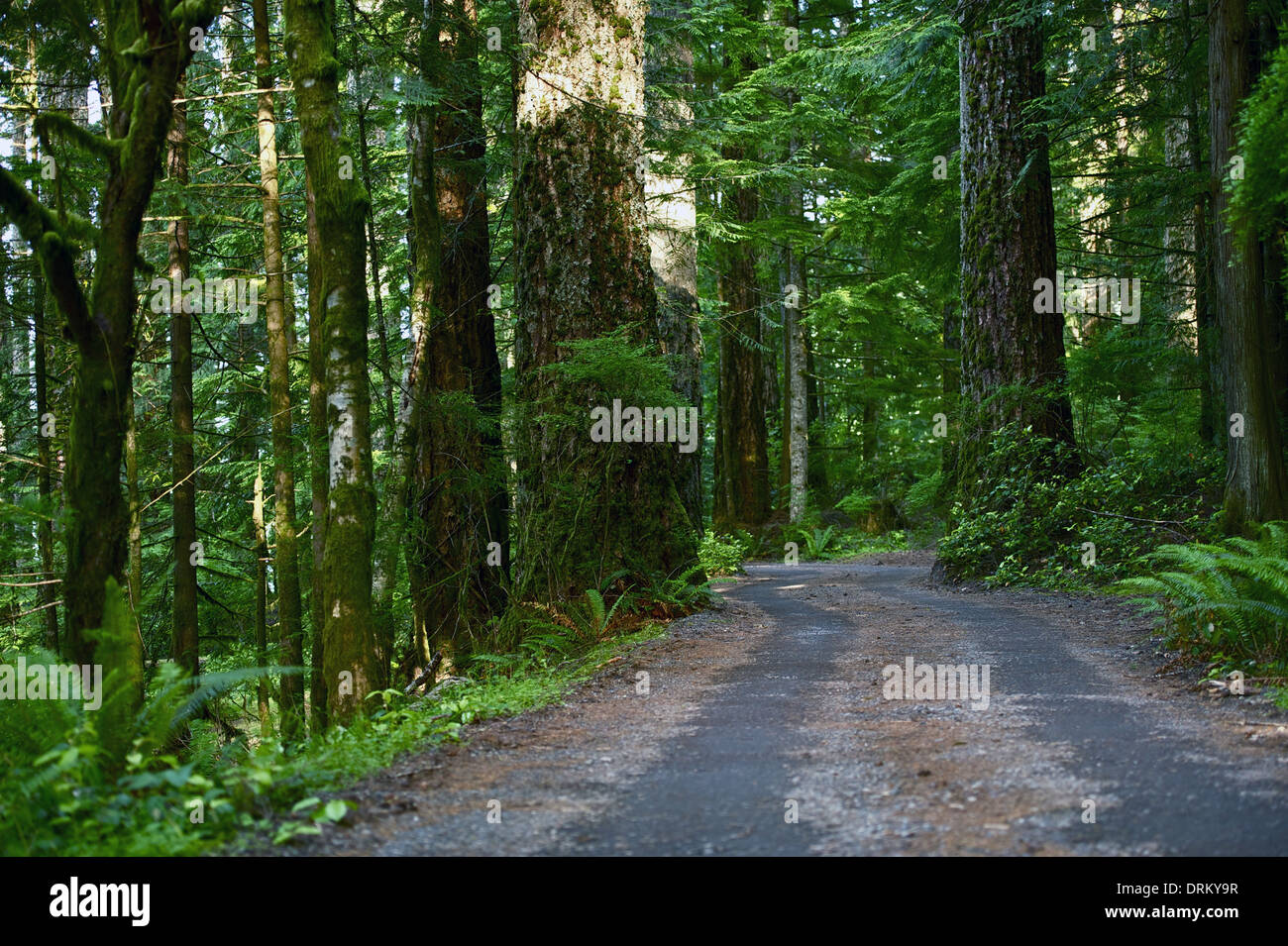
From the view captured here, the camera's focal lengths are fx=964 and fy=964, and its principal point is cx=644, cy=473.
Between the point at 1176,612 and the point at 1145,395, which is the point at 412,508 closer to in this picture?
the point at 1176,612

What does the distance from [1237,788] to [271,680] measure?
39.6 ft

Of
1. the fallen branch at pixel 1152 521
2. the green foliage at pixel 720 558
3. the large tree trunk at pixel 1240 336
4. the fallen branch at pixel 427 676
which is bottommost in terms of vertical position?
the fallen branch at pixel 427 676

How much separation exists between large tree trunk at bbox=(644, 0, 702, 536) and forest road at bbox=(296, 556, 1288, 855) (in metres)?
8.33

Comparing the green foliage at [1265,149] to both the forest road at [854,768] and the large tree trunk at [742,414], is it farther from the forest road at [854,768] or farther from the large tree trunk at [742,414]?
the large tree trunk at [742,414]

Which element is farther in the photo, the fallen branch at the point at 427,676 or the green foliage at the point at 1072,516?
the green foliage at the point at 1072,516

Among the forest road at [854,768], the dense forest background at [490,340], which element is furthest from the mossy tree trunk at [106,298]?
the forest road at [854,768]

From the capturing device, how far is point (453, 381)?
14047 mm

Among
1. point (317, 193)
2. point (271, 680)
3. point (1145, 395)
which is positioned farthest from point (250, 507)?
point (1145, 395)

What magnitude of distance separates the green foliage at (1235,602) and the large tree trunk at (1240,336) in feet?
4.85

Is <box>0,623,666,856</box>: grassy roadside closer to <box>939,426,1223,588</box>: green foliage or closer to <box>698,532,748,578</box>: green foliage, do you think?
<box>939,426,1223,588</box>: green foliage

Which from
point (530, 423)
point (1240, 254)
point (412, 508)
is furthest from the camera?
point (412, 508)

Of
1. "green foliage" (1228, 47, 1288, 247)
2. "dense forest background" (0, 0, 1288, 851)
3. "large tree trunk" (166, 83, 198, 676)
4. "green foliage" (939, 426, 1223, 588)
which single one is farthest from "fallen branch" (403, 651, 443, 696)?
"green foliage" (1228, 47, 1288, 247)

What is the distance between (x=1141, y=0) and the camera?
14.5 meters

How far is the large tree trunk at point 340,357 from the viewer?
7621 mm
